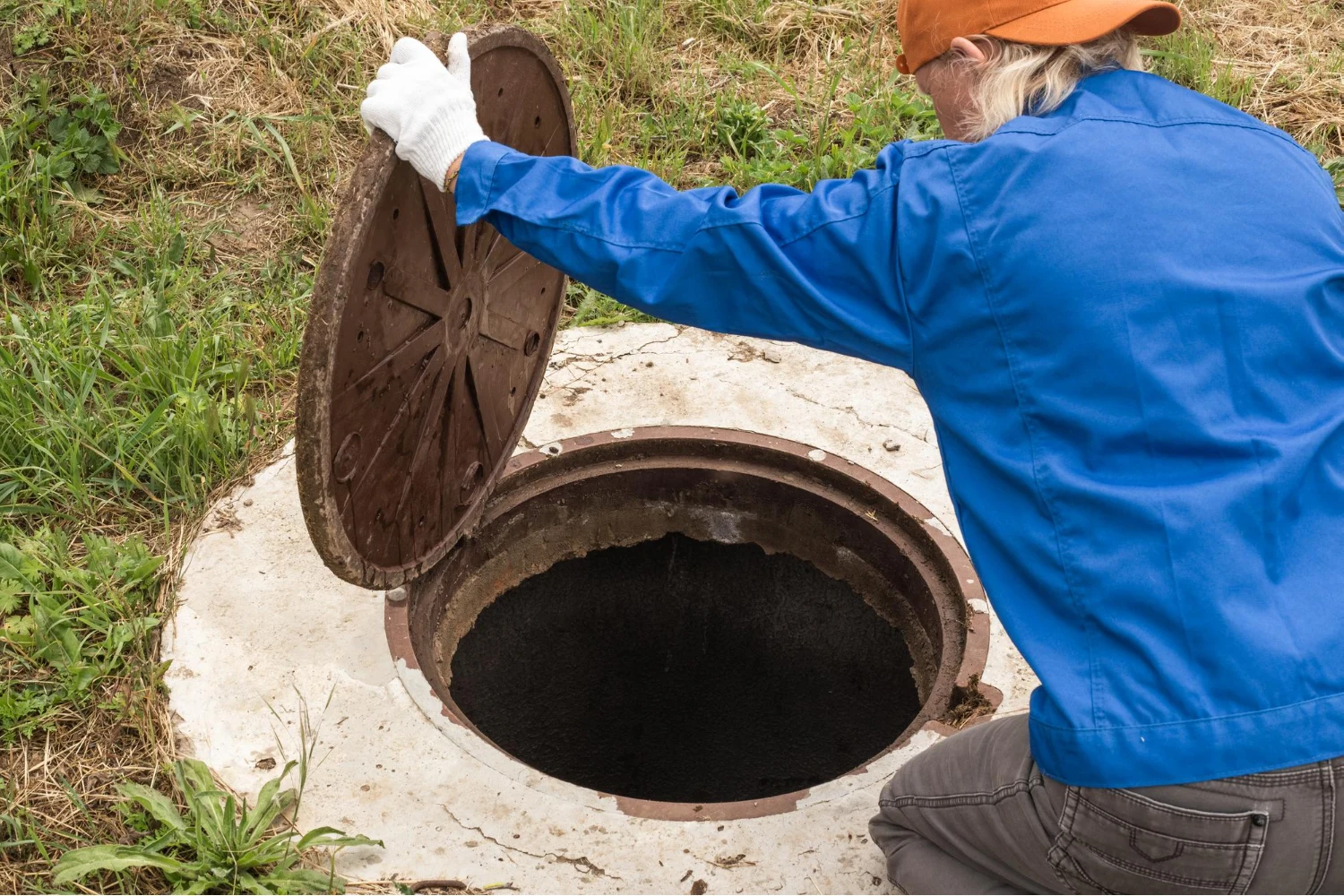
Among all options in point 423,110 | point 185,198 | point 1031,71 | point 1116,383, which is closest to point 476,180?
point 423,110

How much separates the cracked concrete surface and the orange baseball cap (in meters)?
1.37

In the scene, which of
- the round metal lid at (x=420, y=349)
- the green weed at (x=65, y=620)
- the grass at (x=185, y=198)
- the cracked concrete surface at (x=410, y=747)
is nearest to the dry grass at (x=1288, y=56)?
the grass at (x=185, y=198)

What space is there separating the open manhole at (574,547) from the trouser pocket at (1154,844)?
27.7 inches

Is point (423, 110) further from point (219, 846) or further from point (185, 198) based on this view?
point (185, 198)

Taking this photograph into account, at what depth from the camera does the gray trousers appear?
173 cm

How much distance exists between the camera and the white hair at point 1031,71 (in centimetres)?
192

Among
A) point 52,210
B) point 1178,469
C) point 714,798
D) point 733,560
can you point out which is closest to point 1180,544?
point 1178,469

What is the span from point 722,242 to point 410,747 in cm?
121

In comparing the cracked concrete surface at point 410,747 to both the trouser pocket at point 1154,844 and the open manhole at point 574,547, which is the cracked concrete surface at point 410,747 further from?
the trouser pocket at point 1154,844

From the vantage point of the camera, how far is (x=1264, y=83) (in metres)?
5.58

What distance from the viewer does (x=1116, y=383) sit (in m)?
1.71

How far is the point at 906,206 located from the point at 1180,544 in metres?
0.59

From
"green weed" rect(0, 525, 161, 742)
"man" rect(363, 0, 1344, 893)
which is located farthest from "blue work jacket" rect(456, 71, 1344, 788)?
"green weed" rect(0, 525, 161, 742)

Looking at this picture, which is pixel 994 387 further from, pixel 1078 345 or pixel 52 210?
pixel 52 210
